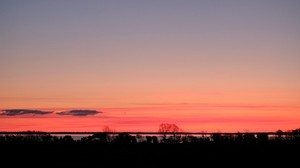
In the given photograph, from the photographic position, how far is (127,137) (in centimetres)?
3947

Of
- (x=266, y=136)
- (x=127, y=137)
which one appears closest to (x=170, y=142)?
(x=127, y=137)

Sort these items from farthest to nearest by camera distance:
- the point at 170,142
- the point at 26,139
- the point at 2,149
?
the point at 26,139 < the point at 170,142 < the point at 2,149

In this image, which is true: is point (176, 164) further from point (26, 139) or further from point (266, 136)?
point (26, 139)

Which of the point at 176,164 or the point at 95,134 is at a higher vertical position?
the point at 95,134

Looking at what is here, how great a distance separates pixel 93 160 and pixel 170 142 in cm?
1275

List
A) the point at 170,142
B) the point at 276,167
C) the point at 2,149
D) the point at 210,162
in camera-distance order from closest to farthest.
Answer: the point at 276,167, the point at 210,162, the point at 2,149, the point at 170,142

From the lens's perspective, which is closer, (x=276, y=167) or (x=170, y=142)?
(x=276, y=167)

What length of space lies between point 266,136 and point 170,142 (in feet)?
23.9

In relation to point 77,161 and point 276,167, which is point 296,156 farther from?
point 77,161

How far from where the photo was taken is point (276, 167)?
21641mm

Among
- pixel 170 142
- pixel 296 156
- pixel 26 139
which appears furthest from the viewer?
pixel 26 139

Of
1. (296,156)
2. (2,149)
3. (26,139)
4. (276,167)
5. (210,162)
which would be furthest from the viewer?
(26,139)

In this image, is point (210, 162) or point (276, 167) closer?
point (276, 167)

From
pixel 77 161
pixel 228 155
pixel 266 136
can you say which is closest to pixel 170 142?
pixel 266 136
